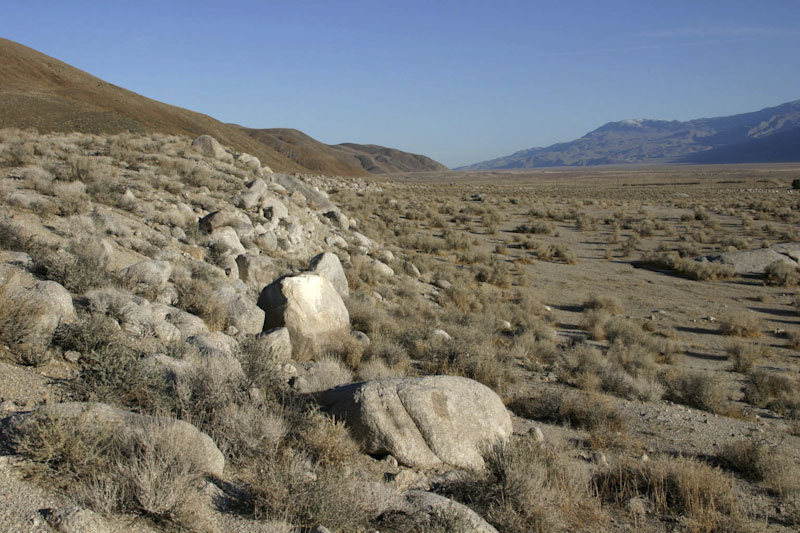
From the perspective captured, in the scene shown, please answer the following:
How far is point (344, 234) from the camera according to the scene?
17141 millimetres

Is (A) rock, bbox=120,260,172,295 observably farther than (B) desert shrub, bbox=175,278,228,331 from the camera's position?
No

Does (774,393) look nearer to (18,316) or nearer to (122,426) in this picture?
(122,426)

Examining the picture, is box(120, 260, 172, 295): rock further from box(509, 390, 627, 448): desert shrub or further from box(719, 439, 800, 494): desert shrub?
box(719, 439, 800, 494): desert shrub

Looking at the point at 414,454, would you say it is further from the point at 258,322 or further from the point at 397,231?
the point at 397,231

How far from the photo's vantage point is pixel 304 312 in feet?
24.9

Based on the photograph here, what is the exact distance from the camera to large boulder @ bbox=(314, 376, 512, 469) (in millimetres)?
4430

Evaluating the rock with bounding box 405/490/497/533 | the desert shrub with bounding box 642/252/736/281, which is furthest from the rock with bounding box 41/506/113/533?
the desert shrub with bounding box 642/252/736/281

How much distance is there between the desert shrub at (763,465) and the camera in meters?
4.63

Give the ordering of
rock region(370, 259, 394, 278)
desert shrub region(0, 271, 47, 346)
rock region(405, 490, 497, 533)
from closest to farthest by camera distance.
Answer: rock region(405, 490, 497, 533)
desert shrub region(0, 271, 47, 346)
rock region(370, 259, 394, 278)

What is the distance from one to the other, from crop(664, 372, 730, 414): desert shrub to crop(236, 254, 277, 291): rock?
24.8 feet

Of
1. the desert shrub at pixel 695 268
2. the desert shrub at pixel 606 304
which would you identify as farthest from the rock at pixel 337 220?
the desert shrub at pixel 695 268

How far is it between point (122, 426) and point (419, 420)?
2.43 metres

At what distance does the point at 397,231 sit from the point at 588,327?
13569mm

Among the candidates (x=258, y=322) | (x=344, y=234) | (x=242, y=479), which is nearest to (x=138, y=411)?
(x=242, y=479)
